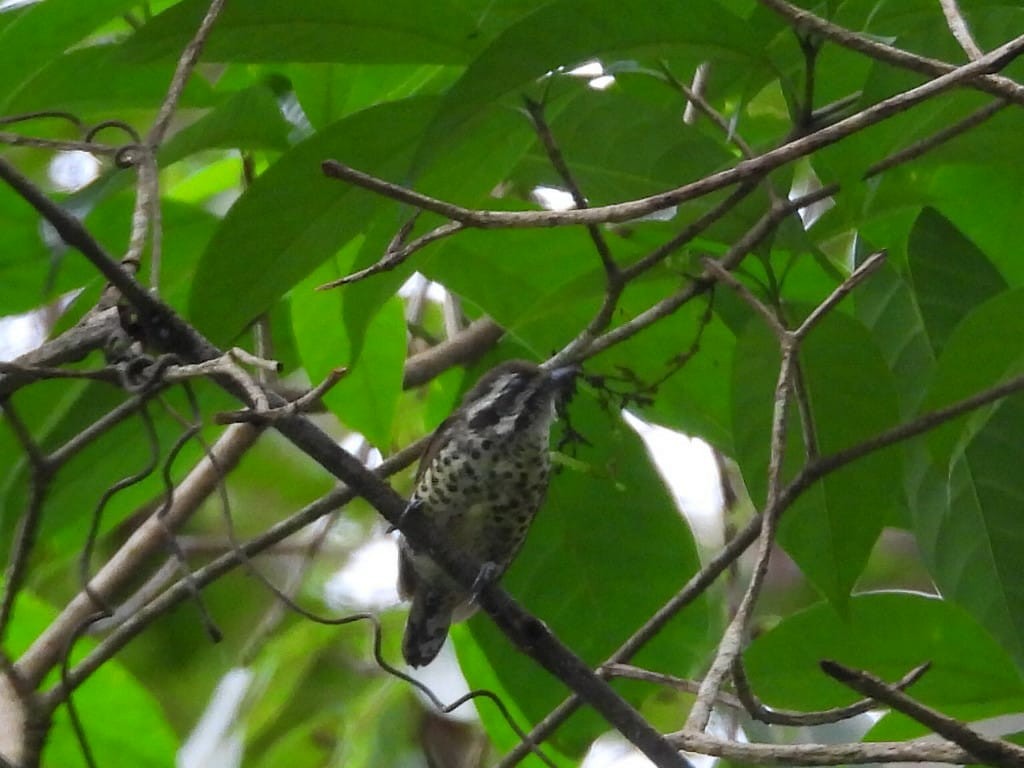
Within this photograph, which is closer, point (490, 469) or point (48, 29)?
point (48, 29)

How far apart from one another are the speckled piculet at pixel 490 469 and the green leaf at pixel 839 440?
416 mm

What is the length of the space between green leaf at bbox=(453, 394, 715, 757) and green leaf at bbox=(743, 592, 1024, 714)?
0.22 m

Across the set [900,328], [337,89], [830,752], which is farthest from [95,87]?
[830,752]

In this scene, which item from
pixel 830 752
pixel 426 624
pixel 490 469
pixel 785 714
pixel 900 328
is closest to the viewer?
pixel 830 752

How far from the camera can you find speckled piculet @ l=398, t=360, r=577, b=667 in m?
1.84

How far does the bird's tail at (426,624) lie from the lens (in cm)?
212

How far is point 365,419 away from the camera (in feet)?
5.55

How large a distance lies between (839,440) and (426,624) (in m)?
0.92

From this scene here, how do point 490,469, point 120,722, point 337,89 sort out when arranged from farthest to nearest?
1. point 490,469
2. point 120,722
3. point 337,89

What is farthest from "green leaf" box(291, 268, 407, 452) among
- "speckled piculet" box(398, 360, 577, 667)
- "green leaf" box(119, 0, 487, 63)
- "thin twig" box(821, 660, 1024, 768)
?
"thin twig" box(821, 660, 1024, 768)

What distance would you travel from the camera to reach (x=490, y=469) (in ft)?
6.31

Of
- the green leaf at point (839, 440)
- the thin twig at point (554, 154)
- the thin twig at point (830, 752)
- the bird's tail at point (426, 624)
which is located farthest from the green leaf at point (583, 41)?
the bird's tail at point (426, 624)

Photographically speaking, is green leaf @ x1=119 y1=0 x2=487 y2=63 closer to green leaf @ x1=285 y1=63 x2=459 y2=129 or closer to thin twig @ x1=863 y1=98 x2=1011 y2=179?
green leaf @ x1=285 y1=63 x2=459 y2=129

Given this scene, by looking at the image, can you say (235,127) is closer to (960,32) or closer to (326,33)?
(326,33)
